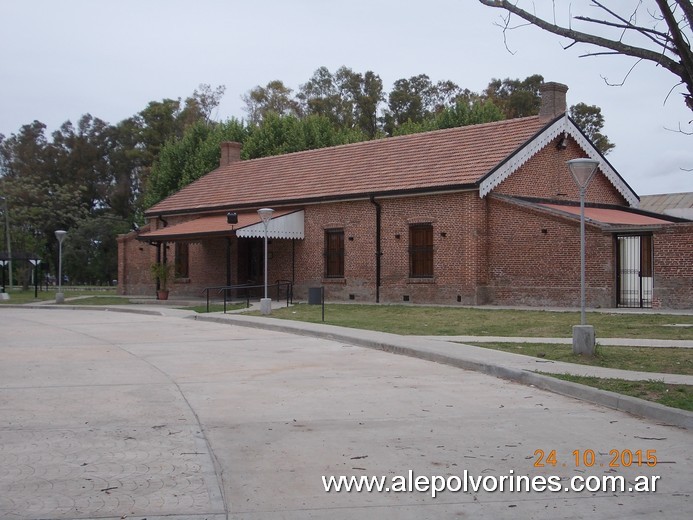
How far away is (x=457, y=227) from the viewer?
26.5 metres

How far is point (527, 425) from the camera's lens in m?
8.05

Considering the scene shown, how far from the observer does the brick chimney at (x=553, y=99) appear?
2830 centimetres

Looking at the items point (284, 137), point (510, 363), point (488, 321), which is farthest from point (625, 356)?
point (284, 137)

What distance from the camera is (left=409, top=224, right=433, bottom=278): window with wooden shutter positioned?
27547 mm

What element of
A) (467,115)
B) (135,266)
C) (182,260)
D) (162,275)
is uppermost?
(467,115)

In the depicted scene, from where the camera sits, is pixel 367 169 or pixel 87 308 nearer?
pixel 367 169

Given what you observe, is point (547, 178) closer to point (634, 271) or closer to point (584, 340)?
point (634, 271)

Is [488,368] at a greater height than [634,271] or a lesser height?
lesser

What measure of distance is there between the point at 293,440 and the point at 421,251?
816 inches

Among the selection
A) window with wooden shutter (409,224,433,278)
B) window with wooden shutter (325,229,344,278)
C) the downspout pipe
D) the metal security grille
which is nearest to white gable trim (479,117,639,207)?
window with wooden shutter (409,224,433,278)

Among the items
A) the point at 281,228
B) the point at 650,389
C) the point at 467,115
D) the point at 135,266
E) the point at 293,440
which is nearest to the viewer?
the point at 293,440

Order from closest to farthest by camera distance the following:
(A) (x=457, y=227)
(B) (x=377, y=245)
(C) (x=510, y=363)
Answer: (C) (x=510, y=363)
(A) (x=457, y=227)
(B) (x=377, y=245)

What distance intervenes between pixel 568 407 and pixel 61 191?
201ft

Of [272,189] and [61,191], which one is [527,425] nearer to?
[272,189]
